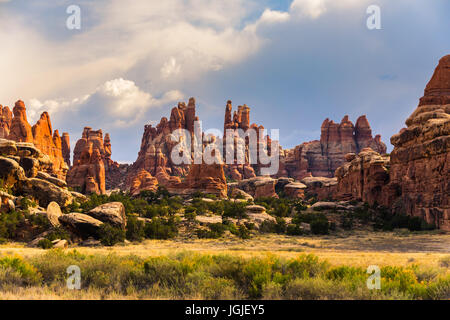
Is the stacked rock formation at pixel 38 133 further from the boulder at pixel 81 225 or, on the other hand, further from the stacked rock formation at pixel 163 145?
the boulder at pixel 81 225

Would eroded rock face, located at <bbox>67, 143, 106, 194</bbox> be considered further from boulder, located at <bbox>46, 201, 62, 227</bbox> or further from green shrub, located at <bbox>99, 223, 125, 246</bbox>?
green shrub, located at <bbox>99, 223, 125, 246</bbox>

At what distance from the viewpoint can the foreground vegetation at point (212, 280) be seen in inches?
356

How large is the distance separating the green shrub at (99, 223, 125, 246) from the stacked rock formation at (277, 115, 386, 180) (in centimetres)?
10538

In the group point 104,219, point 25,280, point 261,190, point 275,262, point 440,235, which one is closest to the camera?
point 25,280

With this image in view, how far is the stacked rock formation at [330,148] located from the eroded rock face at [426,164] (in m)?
81.4

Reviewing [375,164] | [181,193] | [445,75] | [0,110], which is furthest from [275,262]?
[0,110]

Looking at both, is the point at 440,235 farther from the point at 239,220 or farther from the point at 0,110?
the point at 0,110

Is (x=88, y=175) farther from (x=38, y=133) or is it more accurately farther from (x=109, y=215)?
(x=109, y=215)

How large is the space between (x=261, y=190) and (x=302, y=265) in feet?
239

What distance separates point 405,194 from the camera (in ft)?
134

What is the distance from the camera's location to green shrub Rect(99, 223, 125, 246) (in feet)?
77.8

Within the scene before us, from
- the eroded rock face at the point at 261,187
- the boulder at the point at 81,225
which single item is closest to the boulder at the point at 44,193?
the boulder at the point at 81,225

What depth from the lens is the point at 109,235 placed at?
24.2 meters

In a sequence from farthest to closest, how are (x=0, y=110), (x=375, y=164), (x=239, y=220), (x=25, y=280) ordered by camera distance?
(x=0, y=110), (x=375, y=164), (x=239, y=220), (x=25, y=280)
